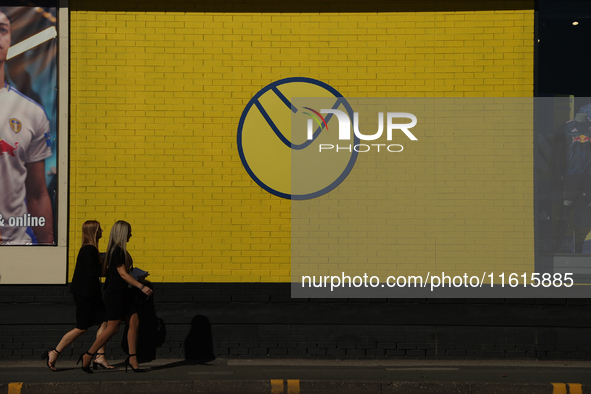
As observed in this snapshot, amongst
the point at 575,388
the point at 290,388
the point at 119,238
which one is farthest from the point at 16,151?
the point at 575,388

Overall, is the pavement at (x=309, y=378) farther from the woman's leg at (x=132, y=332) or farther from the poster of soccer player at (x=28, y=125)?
the poster of soccer player at (x=28, y=125)

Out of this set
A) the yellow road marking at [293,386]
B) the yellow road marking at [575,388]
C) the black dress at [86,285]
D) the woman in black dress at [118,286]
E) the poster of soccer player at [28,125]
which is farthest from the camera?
the poster of soccer player at [28,125]

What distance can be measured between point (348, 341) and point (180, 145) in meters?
3.37

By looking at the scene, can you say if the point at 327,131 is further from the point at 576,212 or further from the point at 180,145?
the point at 576,212

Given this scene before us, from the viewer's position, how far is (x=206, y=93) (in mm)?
7066

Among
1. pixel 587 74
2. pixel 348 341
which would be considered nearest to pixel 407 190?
pixel 348 341

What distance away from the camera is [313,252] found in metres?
7.06

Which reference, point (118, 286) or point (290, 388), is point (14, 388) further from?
point (290, 388)

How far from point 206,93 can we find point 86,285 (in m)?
2.83

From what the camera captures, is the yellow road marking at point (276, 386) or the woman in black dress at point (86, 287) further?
the woman in black dress at point (86, 287)

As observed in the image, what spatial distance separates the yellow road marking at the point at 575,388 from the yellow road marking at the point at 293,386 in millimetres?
2887

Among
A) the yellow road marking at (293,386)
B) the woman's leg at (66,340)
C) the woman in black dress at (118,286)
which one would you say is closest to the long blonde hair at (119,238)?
the woman in black dress at (118,286)

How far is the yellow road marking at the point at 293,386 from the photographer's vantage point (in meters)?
5.83

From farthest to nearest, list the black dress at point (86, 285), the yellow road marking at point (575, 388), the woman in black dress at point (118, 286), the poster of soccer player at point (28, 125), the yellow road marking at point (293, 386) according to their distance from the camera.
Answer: the poster of soccer player at point (28, 125), the black dress at point (86, 285), the woman in black dress at point (118, 286), the yellow road marking at point (293, 386), the yellow road marking at point (575, 388)
